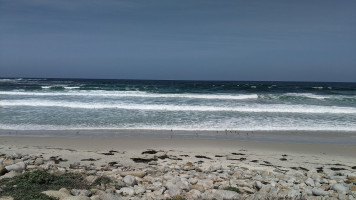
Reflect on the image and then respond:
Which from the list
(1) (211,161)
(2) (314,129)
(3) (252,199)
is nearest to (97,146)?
(1) (211,161)

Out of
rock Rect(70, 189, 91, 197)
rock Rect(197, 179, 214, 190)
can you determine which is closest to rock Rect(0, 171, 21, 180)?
rock Rect(70, 189, 91, 197)

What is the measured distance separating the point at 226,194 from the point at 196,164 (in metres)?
2.15

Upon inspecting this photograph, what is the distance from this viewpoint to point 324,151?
8352 mm

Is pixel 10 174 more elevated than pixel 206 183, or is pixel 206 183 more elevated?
pixel 10 174

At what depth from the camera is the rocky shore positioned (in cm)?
450

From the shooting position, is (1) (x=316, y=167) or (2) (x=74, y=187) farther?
(1) (x=316, y=167)

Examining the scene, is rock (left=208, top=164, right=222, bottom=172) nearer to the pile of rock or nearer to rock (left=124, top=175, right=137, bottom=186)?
the pile of rock

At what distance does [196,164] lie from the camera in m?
6.52

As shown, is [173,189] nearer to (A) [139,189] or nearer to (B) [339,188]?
(A) [139,189]

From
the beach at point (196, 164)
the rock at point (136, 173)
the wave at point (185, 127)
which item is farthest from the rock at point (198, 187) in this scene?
the wave at point (185, 127)

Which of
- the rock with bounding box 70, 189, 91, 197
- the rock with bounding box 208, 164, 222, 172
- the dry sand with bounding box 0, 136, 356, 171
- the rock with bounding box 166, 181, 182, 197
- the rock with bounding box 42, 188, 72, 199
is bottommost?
the dry sand with bounding box 0, 136, 356, 171

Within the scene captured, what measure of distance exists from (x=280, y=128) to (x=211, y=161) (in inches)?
231

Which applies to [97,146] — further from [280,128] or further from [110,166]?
[280,128]

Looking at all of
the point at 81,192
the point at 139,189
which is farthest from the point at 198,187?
the point at 81,192
